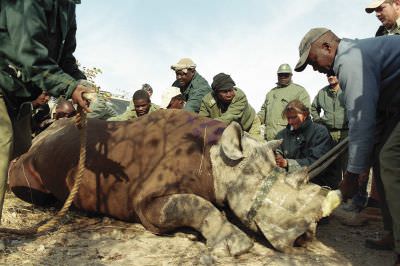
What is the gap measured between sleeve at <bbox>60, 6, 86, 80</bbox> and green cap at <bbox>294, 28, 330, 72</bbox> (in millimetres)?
1882

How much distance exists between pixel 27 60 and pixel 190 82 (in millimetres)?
4406

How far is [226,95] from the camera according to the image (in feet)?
19.8

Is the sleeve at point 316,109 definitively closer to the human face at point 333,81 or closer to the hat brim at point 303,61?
the human face at point 333,81

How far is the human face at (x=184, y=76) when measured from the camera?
22.8 feet

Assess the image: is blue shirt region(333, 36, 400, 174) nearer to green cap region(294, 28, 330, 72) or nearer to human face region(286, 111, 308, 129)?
green cap region(294, 28, 330, 72)

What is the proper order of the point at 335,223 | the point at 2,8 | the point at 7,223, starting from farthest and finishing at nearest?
1. the point at 335,223
2. the point at 7,223
3. the point at 2,8

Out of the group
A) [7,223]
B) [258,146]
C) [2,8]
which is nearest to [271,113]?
[258,146]

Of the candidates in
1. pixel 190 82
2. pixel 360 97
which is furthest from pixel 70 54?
pixel 190 82

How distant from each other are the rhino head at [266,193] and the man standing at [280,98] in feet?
10.6

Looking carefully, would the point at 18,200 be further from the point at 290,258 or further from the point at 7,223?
the point at 290,258

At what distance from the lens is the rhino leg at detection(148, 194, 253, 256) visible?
3.46m

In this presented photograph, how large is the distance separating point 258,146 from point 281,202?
0.60 m

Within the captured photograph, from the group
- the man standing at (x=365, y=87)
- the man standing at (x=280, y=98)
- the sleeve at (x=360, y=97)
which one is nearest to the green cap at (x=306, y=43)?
the man standing at (x=365, y=87)

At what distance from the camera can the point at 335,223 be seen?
15.2ft
